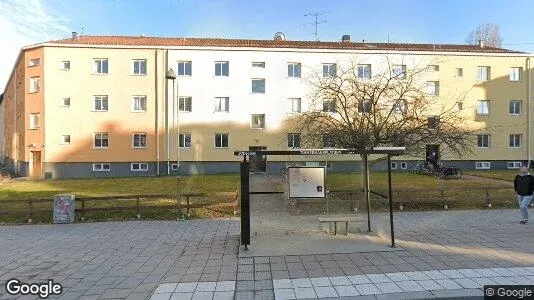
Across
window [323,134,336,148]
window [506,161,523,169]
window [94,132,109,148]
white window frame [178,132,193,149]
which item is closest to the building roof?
window [94,132,109,148]

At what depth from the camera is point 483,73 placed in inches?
1231

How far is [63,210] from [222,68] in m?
20.7

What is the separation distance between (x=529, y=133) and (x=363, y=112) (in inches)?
1025

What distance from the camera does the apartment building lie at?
28.3 m

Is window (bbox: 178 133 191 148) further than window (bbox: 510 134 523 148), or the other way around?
window (bbox: 510 134 523 148)

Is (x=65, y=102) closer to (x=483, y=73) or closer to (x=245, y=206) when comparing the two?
(x=245, y=206)

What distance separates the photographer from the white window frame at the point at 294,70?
30.1 meters

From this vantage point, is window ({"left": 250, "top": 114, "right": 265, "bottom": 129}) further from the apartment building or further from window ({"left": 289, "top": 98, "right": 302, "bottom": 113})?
window ({"left": 289, "top": 98, "right": 302, "bottom": 113})

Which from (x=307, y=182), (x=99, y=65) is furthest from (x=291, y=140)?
(x=307, y=182)

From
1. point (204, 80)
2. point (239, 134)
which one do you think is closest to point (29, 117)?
point (204, 80)

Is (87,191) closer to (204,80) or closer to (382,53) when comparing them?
(204,80)

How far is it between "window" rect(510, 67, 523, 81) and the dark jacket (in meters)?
27.0

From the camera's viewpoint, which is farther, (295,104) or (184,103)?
(295,104)

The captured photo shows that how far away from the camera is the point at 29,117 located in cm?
2888
